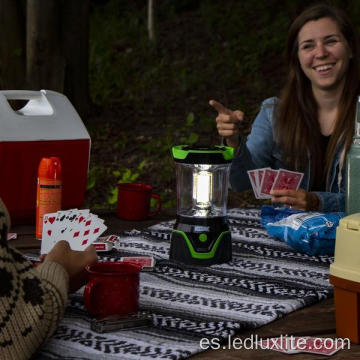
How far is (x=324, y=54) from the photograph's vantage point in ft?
10.0

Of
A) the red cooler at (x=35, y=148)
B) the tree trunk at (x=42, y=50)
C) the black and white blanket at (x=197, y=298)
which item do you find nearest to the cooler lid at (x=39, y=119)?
the red cooler at (x=35, y=148)

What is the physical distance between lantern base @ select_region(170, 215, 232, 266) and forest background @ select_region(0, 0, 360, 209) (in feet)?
7.36

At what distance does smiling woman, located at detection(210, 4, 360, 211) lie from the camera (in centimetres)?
302

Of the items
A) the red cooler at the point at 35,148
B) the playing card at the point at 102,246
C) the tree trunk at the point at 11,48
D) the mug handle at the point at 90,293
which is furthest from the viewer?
the tree trunk at the point at 11,48

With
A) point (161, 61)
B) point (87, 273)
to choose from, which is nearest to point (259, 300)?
point (87, 273)

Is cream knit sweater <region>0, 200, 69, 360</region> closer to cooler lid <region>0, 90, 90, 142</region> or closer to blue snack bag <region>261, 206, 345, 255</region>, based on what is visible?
blue snack bag <region>261, 206, 345, 255</region>

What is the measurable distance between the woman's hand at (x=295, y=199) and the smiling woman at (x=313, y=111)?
44 cm

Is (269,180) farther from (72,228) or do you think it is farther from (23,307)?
(23,307)

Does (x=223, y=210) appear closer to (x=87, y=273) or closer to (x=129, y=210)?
(x=129, y=210)

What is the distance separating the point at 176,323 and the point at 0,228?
0.44 meters

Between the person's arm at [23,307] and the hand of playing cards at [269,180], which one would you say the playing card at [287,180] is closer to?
the hand of playing cards at [269,180]

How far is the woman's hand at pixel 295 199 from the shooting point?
2441 mm

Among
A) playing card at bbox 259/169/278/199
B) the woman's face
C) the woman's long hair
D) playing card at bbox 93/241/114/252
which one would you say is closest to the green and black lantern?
playing card at bbox 93/241/114/252

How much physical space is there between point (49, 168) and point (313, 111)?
1322 mm
